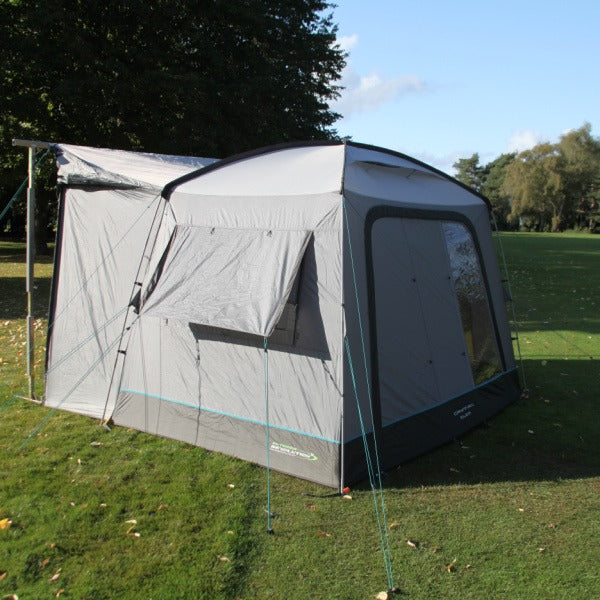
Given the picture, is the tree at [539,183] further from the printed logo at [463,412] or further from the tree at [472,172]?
the printed logo at [463,412]

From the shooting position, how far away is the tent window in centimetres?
592

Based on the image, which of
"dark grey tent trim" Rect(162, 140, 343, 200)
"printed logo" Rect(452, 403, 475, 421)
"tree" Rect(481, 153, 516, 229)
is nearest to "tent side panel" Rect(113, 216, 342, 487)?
"dark grey tent trim" Rect(162, 140, 343, 200)

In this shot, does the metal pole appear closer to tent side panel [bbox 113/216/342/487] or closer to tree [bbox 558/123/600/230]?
tent side panel [bbox 113/216/342/487]

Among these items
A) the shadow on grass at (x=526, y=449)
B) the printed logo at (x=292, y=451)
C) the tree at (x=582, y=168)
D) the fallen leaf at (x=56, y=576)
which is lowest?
the fallen leaf at (x=56, y=576)

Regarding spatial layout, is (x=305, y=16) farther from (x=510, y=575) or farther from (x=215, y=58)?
(x=510, y=575)

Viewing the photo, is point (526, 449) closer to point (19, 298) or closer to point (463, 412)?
point (463, 412)

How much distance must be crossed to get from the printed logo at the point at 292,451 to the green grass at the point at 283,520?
190 mm

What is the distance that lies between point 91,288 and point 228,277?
1.84 meters

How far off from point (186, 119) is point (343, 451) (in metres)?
12.0

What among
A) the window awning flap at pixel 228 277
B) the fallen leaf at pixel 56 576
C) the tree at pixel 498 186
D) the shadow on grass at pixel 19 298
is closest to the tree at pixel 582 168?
the tree at pixel 498 186

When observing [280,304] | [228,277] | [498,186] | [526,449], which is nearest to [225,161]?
[228,277]

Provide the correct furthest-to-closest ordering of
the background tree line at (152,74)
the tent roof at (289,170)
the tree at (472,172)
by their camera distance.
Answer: the tree at (472,172) < the background tree line at (152,74) < the tent roof at (289,170)

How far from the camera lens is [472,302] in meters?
6.13

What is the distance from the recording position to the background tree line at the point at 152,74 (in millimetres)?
13586
